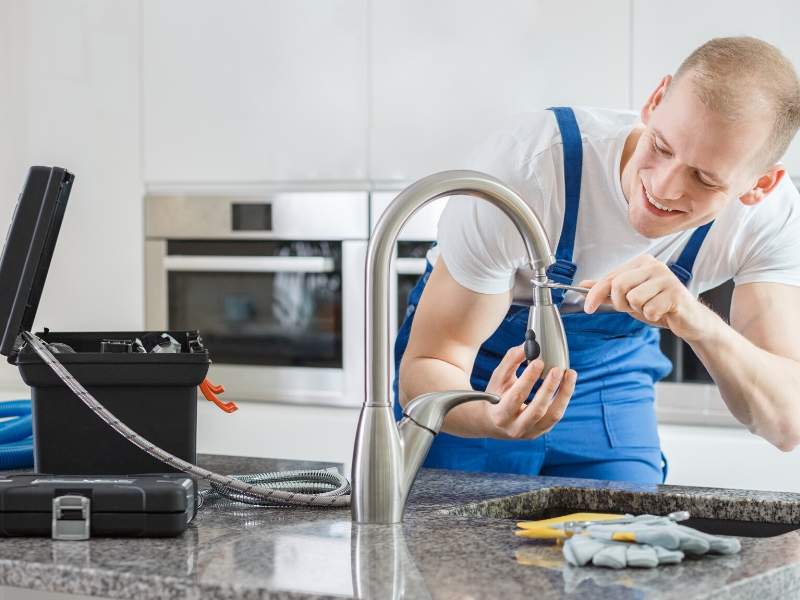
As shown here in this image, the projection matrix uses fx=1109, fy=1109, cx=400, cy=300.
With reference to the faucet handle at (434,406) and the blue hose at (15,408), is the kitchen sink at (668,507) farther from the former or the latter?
the blue hose at (15,408)

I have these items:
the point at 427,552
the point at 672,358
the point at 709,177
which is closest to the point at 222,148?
the point at 672,358

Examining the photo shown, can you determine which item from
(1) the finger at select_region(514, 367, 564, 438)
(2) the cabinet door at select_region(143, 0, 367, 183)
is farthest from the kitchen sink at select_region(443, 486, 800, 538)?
(2) the cabinet door at select_region(143, 0, 367, 183)

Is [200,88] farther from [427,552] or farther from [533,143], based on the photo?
[427,552]

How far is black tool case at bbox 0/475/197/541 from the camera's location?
1.07 meters

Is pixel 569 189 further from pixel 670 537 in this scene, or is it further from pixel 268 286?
pixel 268 286

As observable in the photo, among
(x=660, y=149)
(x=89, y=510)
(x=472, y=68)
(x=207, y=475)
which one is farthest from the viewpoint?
(x=472, y=68)

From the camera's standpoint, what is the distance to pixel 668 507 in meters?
1.35

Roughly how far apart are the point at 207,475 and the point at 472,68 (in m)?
1.68

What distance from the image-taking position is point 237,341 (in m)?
2.94

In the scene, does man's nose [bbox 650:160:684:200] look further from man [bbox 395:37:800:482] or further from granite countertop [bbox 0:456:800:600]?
granite countertop [bbox 0:456:800:600]

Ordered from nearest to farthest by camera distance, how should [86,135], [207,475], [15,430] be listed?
[207,475], [15,430], [86,135]

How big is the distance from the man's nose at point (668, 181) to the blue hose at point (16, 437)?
35.3 inches

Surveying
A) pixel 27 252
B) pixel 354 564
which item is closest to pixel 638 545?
pixel 354 564

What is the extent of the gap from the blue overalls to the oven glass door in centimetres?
91
